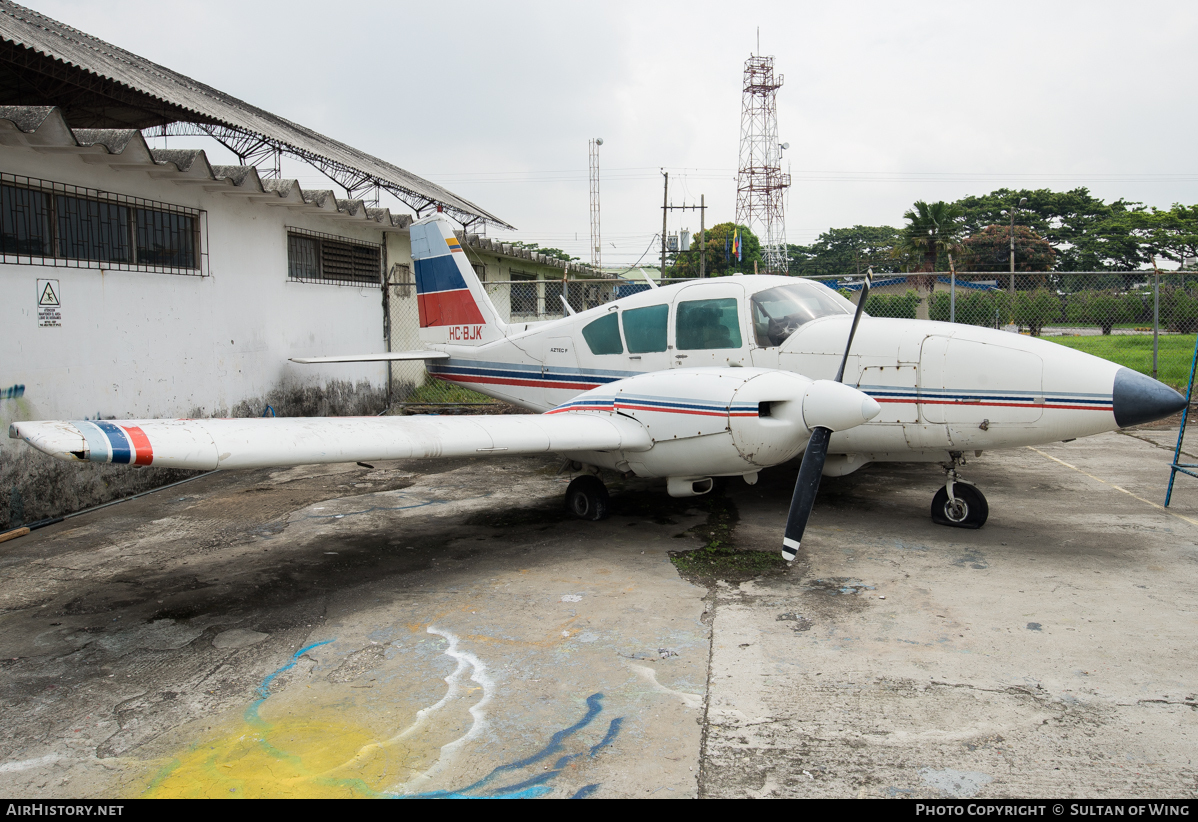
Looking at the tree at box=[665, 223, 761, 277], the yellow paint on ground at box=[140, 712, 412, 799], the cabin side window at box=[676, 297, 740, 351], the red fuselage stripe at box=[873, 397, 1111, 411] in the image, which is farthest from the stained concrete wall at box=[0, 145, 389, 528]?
the tree at box=[665, 223, 761, 277]

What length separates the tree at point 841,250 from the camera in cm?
7794

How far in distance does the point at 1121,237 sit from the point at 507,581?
189ft

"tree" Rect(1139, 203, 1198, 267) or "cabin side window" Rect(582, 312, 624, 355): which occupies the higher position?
"tree" Rect(1139, 203, 1198, 267)

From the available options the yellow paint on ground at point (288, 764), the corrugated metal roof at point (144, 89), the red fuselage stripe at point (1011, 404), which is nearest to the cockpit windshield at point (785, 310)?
the red fuselage stripe at point (1011, 404)

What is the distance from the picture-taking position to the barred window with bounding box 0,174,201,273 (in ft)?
24.0

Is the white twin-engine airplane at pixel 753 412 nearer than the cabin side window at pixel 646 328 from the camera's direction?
Yes

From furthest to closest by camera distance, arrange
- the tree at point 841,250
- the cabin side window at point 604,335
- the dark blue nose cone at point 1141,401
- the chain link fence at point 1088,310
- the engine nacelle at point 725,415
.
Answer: the tree at point 841,250 < the chain link fence at point 1088,310 < the cabin side window at point 604,335 < the engine nacelle at point 725,415 < the dark blue nose cone at point 1141,401

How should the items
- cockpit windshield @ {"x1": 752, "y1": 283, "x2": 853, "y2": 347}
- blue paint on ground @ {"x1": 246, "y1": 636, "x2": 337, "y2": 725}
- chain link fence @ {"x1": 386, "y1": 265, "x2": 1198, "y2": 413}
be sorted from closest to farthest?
1. blue paint on ground @ {"x1": 246, "y1": 636, "x2": 337, "y2": 725}
2. cockpit windshield @ {"x1": 752, "y1": 283, "x2": 853, "y2": 347}
3. chain link fence @ {"x1": 386, "y1": 265, "x2": 1198, "y2": 413}

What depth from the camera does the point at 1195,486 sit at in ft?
26.8

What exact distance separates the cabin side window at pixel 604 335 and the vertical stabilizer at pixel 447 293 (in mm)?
2121

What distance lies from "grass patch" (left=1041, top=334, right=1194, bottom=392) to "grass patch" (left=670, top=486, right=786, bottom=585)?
8.57m

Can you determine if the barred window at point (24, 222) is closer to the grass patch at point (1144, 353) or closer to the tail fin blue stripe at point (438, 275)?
the tail fin blue stripe at point (438, 275)

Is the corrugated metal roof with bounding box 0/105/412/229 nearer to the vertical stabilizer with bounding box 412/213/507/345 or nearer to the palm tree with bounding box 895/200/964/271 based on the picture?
the vertical stabilizer with bounding box 412/213/507/345

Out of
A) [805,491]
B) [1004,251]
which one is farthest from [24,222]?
[1004,251]
